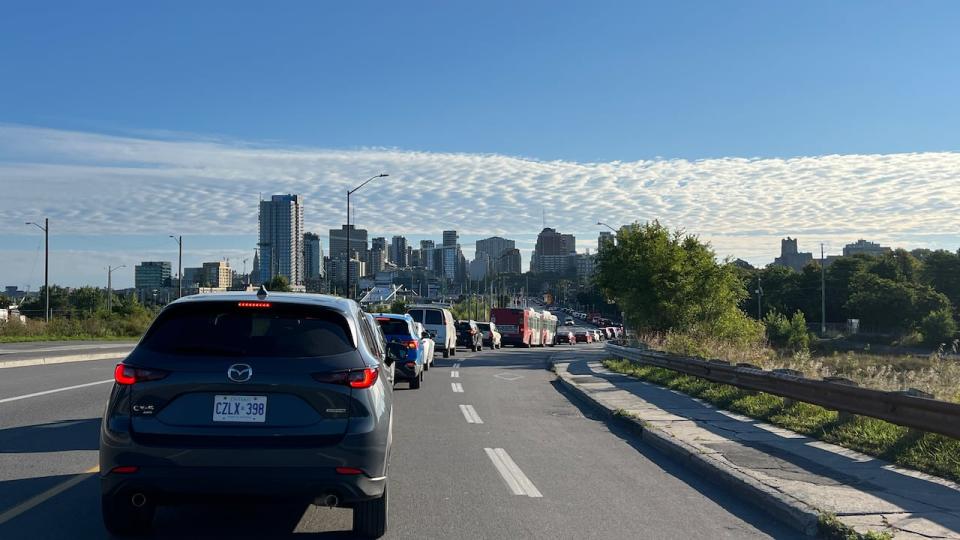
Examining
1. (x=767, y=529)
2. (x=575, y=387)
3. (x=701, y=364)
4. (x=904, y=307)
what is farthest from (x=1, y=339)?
(x=904, y=307)

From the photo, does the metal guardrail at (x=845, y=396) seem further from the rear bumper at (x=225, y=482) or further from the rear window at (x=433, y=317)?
the rear window at (x=433, y=317)

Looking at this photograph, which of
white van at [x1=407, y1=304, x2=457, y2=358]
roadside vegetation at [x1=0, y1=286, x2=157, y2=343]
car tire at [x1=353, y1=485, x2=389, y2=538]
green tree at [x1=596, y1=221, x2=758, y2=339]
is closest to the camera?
car tire at [x1=353, y1=485, x2=389, y2=538]

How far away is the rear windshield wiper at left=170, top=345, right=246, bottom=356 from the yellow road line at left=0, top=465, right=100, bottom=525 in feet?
7.54

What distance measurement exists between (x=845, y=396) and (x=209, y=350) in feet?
29.8

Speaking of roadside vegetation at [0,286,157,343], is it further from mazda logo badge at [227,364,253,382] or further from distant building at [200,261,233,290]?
distant building at [200,261,233,290]

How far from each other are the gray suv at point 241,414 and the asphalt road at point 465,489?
39.5 inches

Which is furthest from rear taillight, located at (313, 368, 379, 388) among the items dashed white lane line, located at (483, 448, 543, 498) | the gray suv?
dashed white lane line, located at (483, 448, 543, 498)

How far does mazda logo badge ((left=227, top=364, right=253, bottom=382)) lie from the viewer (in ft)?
19.3

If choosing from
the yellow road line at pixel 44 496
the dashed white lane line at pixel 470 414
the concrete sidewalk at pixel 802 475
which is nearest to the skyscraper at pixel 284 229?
the dashed white lane line at pixel 470 414

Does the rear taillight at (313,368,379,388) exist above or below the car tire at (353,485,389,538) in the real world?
above

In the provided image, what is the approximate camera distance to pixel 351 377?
6129 mm

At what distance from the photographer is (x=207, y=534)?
6.65m

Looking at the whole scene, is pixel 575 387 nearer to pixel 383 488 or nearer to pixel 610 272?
pixel 383 488

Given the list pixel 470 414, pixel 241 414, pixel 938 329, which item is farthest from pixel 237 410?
pixel 938 329
